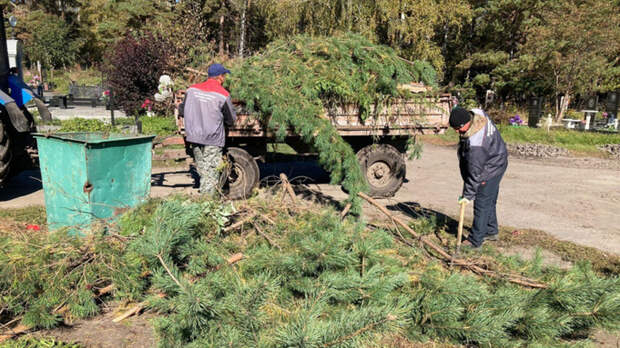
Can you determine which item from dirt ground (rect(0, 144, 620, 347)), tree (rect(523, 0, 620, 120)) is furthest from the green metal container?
tree (rect(523, 0, 620, 120))

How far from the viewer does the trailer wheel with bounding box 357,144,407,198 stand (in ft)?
22.5

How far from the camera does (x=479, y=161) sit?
4.55 meters

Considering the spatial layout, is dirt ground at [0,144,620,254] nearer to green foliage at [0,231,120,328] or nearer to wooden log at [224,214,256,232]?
wooden log at [224,214,256,232]

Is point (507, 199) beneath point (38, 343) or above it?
above

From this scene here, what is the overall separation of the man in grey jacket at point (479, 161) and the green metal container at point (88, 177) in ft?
11.1

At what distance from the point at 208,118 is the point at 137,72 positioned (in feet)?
39.2

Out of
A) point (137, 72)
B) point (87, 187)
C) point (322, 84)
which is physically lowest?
point (87, 187)

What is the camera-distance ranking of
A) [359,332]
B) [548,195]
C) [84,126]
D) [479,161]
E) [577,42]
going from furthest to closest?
[577,42] < [84,126] < [548,195] < [479,161] < [359,332]

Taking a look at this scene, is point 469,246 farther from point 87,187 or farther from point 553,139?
point 553,139

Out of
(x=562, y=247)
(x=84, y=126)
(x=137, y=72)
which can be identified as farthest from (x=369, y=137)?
(x=137, y=72)

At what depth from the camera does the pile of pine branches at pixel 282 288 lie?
2.19m

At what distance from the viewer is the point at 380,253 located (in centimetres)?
304

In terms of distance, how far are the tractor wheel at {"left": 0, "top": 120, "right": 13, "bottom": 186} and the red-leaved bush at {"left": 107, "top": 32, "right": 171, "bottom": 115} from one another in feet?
32.3

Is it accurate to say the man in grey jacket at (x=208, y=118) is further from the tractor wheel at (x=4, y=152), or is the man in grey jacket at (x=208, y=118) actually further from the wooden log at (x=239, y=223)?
the tractor wheel at (x=4, y=152)
